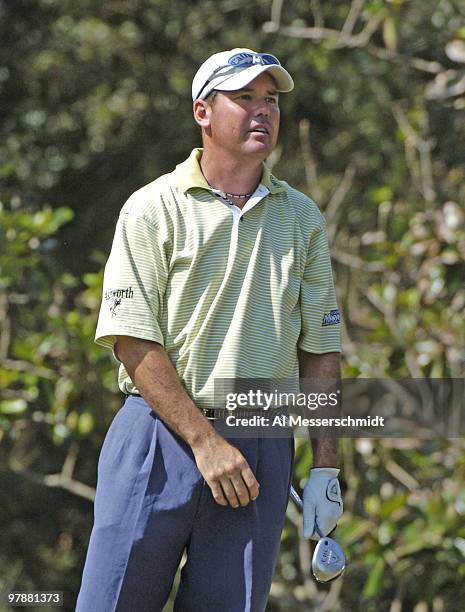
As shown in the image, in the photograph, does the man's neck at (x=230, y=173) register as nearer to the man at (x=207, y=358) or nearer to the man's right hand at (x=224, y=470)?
the man at (x=207, y=358)

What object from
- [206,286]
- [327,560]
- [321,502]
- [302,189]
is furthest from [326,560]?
[302,189]

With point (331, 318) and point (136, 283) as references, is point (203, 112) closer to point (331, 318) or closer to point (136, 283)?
point (136, 283)

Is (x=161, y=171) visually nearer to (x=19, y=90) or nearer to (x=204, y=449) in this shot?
(x=19, y=90)

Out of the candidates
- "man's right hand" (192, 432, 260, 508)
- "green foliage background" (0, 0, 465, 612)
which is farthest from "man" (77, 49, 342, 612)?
"green foliage background" (0, 0, 465, 612)

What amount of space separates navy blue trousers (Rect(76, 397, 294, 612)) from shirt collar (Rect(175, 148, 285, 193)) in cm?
53

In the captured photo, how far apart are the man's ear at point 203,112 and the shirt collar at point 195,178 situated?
9 cm

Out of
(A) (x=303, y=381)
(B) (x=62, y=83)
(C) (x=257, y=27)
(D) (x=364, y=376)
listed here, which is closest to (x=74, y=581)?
(D) (x=364, y=376)

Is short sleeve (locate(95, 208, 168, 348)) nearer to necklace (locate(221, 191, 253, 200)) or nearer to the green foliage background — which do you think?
necklace (locate(221, 191, 253, 200))

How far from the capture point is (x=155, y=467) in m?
2.79

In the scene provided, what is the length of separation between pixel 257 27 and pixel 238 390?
5.38 meters

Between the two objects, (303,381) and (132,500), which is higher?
(303,381)

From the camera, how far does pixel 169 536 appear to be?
2.77m

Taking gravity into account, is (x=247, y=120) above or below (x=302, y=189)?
below

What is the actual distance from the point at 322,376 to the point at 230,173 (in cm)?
53
